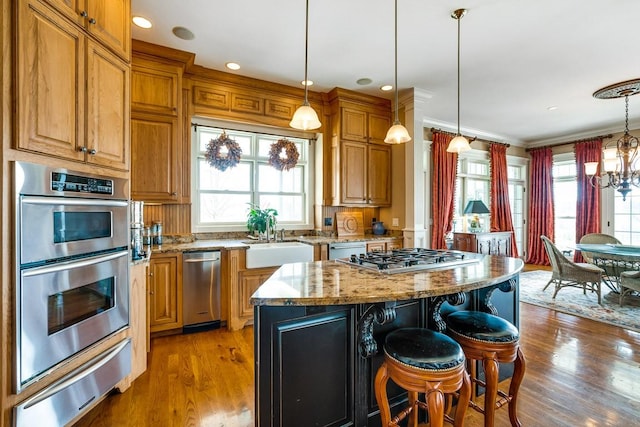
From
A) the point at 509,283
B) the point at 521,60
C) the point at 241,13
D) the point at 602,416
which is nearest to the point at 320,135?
the point at 241,13

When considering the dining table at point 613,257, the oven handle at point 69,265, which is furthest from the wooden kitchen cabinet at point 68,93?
the dining table at point 613,257

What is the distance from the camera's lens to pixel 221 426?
1784mm

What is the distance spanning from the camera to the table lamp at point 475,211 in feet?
17.2

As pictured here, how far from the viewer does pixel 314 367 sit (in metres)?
1.46

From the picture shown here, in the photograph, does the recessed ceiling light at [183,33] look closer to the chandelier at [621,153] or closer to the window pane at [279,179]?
the window pane at [279,179]

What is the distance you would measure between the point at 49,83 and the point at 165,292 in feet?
6.68

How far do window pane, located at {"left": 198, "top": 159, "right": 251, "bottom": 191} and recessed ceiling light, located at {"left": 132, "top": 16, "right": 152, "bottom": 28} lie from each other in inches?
58.6

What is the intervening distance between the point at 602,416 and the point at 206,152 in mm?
4073

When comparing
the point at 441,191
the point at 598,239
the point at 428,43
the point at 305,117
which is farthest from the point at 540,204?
the point at 305,117

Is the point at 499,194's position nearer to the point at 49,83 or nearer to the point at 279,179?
the point at 279,179

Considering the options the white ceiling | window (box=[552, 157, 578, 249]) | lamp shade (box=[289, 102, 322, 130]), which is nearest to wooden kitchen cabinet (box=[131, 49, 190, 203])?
the white ceiling

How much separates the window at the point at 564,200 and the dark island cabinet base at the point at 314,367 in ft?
22.9

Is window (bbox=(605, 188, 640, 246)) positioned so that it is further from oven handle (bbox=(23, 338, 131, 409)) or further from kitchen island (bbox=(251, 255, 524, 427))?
oven handle (bbox=(23, 338, 131, 409))

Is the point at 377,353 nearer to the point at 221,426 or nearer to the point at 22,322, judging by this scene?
the point at 221,426
